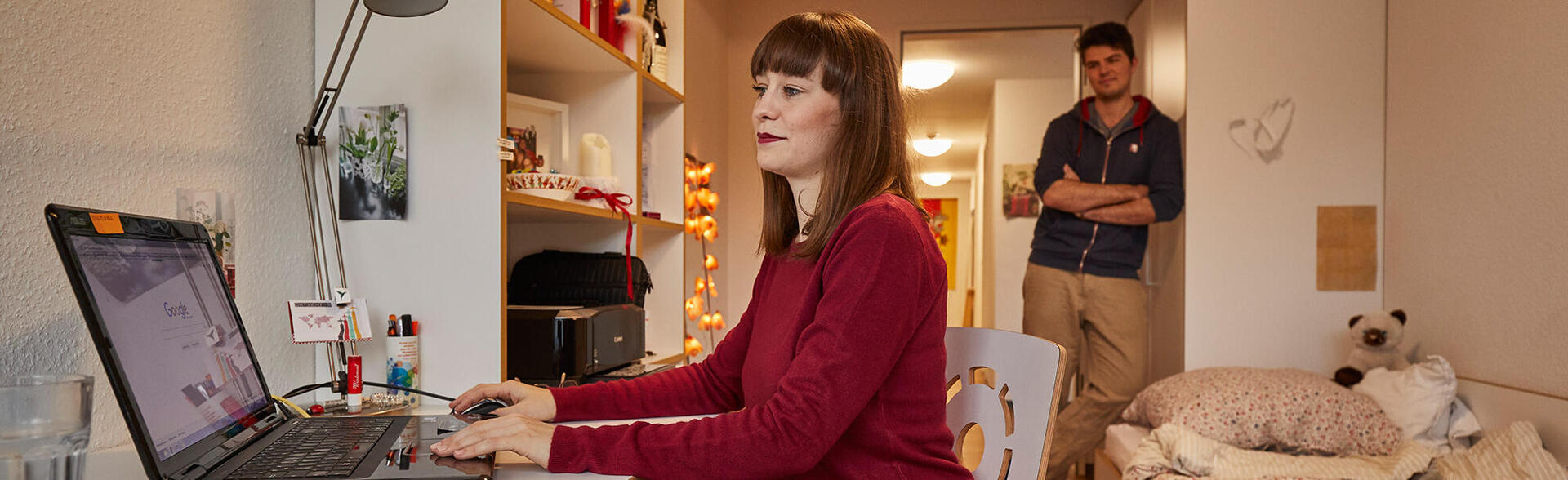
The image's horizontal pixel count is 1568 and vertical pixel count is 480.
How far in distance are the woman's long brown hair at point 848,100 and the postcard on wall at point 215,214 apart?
0.78 meters

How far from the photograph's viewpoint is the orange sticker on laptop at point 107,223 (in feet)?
2.65

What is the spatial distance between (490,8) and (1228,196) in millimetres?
2388

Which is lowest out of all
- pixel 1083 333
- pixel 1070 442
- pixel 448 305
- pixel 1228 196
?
pixel 1070 442

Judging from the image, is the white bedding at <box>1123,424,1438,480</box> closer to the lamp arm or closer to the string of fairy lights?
the string of fairy lights

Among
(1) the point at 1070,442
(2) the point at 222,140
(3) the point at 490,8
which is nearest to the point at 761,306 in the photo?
(3) the point at 490,8

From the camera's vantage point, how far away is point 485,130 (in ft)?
5.04

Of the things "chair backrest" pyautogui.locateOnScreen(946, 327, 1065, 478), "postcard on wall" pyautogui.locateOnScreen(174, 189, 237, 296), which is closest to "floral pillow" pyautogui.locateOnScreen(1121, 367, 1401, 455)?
"chair backrest" pyautogui.locateOnScreen(946, 327, 1065, 478)

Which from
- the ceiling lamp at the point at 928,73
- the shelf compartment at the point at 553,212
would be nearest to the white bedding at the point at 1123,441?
the shelf compartment at the point at 553,212

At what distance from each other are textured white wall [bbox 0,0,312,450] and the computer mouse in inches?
17.0

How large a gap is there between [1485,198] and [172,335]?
8.64 ft

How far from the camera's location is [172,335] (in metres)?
0.90

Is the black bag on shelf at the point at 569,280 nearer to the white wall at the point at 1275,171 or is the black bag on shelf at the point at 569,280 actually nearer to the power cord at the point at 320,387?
the power cord at the point at 320,387

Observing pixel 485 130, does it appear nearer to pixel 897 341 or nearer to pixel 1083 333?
pixel 897 341

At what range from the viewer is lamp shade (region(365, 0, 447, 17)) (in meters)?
1.28
